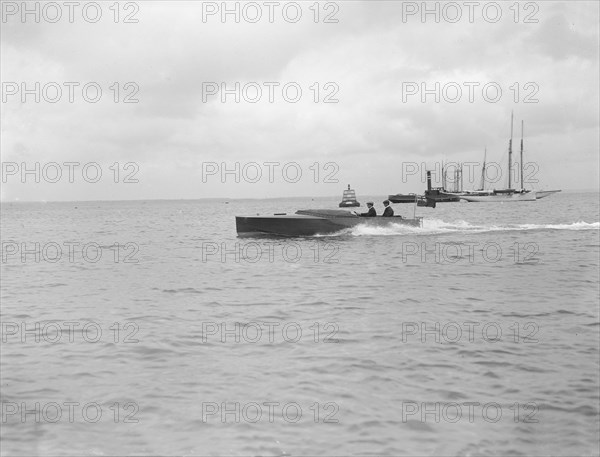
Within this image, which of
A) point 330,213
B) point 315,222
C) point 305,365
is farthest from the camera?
point 330,213

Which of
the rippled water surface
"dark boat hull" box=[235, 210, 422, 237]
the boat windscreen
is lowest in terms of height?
the rippled water surface

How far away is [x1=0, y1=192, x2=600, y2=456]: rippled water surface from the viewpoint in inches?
248

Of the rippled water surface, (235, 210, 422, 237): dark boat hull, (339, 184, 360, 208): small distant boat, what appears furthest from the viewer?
(339, 184, 360, 208): small distant boat

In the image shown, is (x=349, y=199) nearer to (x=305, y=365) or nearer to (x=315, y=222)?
(x=315, y=222)

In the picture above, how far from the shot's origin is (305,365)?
29.1 feet

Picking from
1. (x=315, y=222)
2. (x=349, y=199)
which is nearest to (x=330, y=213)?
(x=315, y=222)

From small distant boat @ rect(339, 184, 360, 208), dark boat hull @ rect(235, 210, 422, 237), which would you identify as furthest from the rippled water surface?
small distant boat @ rect(339, 184, 360, 208)

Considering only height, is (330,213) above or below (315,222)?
above

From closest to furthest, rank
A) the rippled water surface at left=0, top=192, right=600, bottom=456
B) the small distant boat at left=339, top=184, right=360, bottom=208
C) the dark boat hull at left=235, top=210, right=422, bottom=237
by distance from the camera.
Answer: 1. the rippled water surface at left=0, top=192, right=600, bottom=456
2. the dark boat hull at left=235, top=210, right=422, bottom=237
3. the small distant boat at left=339, top=184, right=360, bottom=208

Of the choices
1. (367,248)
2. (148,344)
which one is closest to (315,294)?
(148,344)

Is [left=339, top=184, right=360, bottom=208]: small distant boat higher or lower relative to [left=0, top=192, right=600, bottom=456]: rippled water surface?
higher

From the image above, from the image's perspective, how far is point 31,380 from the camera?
8312 millimetres

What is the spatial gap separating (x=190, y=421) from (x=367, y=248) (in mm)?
22431

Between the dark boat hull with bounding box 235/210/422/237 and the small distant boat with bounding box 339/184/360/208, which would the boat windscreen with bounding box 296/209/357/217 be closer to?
the dark boat hull with bounding box 235/210/422/237
